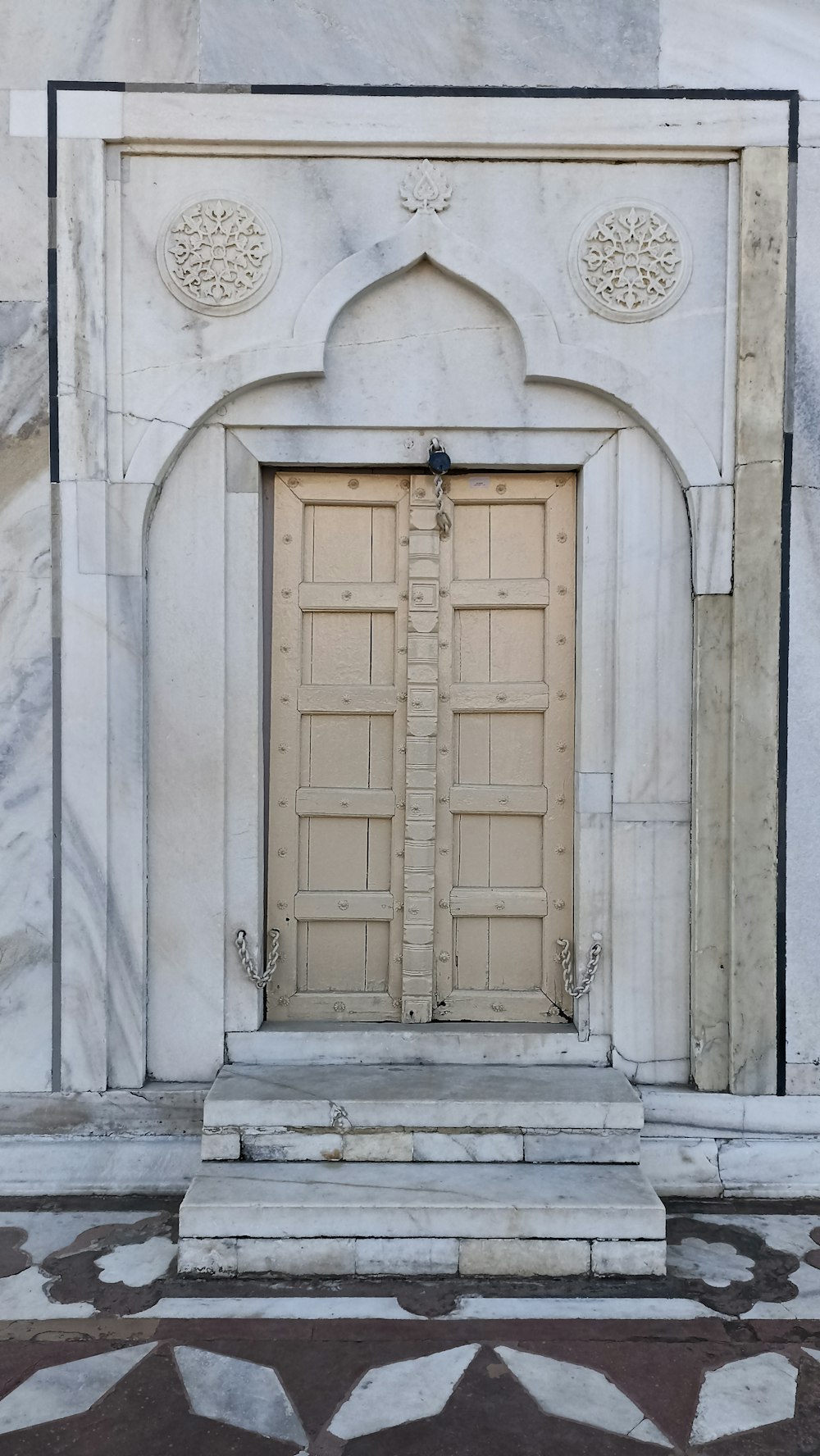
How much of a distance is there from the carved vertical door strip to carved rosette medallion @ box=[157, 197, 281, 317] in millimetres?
861

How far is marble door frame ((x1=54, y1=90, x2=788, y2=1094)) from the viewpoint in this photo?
11.2 ft

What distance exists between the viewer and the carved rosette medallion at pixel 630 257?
3.49 meters

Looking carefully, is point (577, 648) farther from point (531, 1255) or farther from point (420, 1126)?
point (531, 1255)

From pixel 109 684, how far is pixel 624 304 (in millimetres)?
2174

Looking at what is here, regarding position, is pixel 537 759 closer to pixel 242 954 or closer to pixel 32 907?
pixel 242 954

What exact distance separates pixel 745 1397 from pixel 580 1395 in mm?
408

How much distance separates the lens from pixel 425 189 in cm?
346

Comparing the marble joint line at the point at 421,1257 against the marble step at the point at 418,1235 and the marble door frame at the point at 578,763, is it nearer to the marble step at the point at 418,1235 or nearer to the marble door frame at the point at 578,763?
the marble step at the point at 418,1235

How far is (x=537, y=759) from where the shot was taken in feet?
12.2

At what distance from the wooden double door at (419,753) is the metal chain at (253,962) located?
5 centimetres

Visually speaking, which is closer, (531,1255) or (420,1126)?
(531,1255)

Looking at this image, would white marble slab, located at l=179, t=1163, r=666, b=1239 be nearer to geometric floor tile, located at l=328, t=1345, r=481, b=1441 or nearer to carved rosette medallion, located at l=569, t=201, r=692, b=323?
geometric floor tile, located at l=328, t=1345, r=481, b=1441

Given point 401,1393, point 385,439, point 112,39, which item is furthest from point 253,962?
point 112,39

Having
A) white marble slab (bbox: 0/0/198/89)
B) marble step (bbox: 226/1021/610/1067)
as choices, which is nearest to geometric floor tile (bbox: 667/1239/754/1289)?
marble step (bbox: 226/1021/610/1067)
